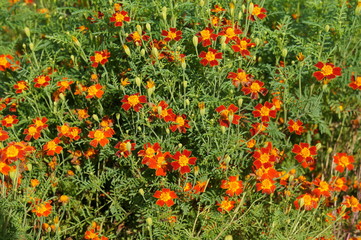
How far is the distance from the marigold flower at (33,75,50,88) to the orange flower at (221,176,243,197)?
123cm

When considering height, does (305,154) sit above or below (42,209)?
above

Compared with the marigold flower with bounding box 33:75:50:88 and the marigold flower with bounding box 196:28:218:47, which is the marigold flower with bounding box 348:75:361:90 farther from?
the marigold flower with bounding box 33:75:50:88

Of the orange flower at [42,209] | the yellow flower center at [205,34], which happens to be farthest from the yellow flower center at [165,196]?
the yellow flower center at [205,34]

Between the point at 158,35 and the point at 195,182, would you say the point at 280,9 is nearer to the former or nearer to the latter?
the point at 158,35

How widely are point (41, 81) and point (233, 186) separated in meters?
1.32

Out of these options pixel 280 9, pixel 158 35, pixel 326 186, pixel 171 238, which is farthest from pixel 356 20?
pixel 171 238

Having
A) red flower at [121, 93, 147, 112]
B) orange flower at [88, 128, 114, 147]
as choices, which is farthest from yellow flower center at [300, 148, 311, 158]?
orange flower at [88, 128, 114, 147]

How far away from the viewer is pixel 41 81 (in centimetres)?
253

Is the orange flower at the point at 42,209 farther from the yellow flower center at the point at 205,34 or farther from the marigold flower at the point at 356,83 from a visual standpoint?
the marigold flower at the point at 356,83

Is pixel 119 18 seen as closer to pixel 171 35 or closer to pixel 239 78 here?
pixel 171 35

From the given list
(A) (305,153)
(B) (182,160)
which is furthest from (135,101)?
(A) (305,153)

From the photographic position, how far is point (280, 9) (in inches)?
122

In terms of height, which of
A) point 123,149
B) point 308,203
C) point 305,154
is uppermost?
point 123,149

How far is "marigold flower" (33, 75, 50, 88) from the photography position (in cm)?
251
